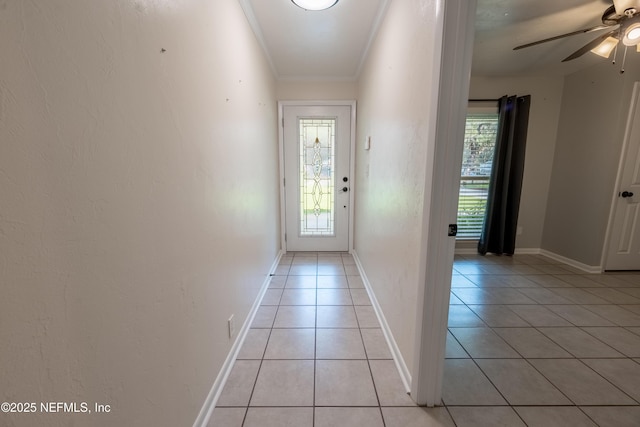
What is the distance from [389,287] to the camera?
1.85 metres

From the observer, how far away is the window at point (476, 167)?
3584mm

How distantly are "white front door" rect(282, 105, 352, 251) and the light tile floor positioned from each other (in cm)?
111

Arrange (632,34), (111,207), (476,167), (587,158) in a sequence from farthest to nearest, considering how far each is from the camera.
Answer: (476,167) < (587,158) < (632,34) < (111,207)

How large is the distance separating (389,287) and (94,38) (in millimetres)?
1921

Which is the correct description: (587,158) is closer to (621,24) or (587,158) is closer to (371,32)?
(621,24)

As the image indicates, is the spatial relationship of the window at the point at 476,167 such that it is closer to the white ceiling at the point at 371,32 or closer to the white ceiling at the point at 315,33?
the white ceiling at the point at 371,32

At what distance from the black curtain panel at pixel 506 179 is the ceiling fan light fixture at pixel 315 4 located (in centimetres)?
300

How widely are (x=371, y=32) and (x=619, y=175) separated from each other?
3335mm

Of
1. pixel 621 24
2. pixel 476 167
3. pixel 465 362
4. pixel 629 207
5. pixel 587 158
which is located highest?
pixel 621 24

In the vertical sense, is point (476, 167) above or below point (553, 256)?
above

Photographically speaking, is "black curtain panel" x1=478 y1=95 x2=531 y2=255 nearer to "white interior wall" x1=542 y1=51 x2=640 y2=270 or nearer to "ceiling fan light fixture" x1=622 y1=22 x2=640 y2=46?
"white interior wall" x1=542 y1=51 x2=640 y2=270

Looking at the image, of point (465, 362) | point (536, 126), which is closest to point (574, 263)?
point (536, 126)

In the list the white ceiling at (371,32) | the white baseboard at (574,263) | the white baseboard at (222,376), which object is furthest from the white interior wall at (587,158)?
the white baseboard at (222,376)

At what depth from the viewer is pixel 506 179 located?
3.53 meters
